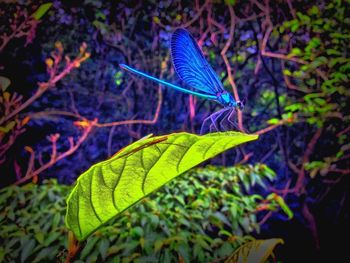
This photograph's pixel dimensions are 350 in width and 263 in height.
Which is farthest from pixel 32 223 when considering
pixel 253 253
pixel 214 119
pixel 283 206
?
pixel 253 253

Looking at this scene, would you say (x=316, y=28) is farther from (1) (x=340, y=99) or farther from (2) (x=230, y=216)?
(2) (x=230, y=216)

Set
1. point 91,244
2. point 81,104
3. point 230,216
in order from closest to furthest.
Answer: point 91,244 < point 230,216 < point 81,104

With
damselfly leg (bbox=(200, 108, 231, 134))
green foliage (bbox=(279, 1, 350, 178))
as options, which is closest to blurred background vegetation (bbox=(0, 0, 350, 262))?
green foliage (bbox=(279, 1, 350, 178))

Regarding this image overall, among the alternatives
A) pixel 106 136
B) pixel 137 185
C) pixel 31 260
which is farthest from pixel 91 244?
pixel 106 136

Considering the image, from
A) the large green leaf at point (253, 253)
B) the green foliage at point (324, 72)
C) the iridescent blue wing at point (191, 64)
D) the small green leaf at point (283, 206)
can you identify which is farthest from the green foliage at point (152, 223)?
the large green leaf at point (253, 253)

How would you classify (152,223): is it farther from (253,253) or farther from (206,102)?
(206,102)

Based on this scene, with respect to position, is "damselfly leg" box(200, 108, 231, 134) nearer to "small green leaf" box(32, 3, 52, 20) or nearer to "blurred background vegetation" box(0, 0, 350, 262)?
"blurred background vegetation" box(0, 0, 350, 262)
